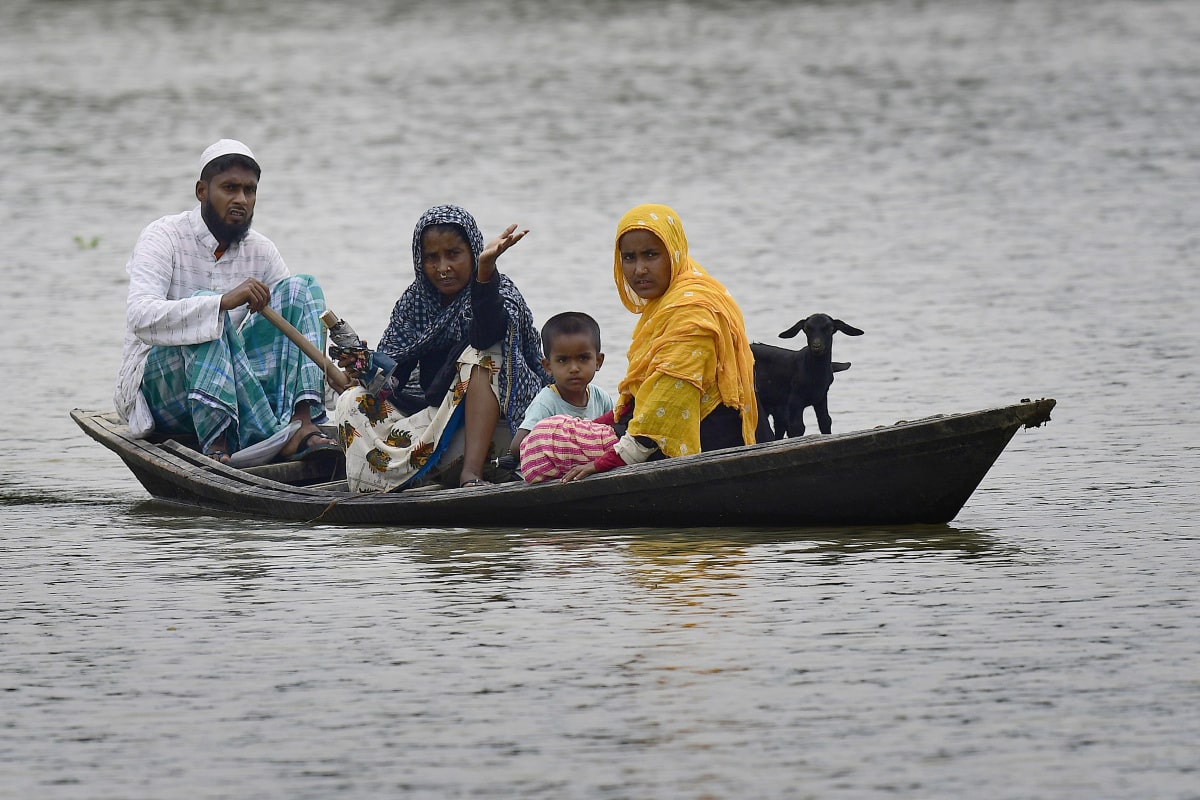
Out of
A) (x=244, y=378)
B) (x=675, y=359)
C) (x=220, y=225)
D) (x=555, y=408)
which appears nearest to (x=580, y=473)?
(x=555, y=408)

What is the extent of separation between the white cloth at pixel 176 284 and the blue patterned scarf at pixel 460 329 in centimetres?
67

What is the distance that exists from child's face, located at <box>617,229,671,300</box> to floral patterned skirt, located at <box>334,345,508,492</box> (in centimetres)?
77

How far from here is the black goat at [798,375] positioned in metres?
6.17

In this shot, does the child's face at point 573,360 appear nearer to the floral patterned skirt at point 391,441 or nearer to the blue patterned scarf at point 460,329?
the blue patterned scarf at point 460,329

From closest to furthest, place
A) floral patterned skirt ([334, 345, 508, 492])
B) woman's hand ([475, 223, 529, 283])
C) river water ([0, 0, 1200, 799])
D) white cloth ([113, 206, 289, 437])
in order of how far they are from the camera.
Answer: river water ([0, 0, 1200, 799])
woman's hand ([475, 223, 529, 283])
floral patterned skirt ([334, 345, 508, 492])
white cloth ([113, 206, 289, 437])

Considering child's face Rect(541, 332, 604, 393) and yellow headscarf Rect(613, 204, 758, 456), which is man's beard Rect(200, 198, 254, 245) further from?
yellow headscarf Rect(613, 204, 758, 456)

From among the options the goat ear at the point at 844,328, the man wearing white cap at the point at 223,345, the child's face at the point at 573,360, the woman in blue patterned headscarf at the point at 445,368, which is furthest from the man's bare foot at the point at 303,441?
the goat ear at the point at 844,328

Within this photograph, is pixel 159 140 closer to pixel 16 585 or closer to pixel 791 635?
pixel 16 585

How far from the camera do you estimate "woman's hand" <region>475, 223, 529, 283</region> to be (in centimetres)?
604

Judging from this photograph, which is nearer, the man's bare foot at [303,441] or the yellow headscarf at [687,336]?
the yellow headscarf at [687,336]

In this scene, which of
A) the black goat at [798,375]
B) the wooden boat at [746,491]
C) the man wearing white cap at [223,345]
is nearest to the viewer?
the wooden boat at [746,491]

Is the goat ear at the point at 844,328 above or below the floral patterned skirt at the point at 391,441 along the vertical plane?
above

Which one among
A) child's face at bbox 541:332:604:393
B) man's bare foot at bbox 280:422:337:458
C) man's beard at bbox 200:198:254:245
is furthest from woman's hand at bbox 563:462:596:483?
man's beard at bbox 200:198:254:245

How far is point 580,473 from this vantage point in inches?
240
